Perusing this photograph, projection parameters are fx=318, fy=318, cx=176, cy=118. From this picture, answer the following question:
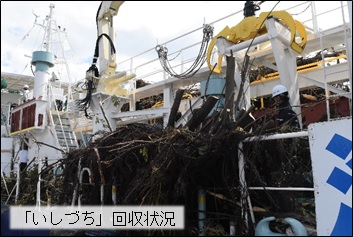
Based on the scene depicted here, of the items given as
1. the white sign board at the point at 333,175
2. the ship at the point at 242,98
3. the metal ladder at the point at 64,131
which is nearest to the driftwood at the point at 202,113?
the ship at the point at 242,98

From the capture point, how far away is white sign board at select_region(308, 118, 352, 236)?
8.66 feet

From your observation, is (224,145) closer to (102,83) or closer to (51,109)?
(102,83)

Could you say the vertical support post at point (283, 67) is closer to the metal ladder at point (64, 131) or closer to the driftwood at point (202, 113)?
the driftwood at point (202, 113)

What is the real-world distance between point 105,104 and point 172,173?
605 cm

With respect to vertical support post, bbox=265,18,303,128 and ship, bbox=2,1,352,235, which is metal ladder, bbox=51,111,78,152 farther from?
vertical support post, bbox=265,18,303,128

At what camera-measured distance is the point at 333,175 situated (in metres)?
2.75

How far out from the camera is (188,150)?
3.68 metres

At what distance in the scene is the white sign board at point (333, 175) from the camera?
2.64 meters
